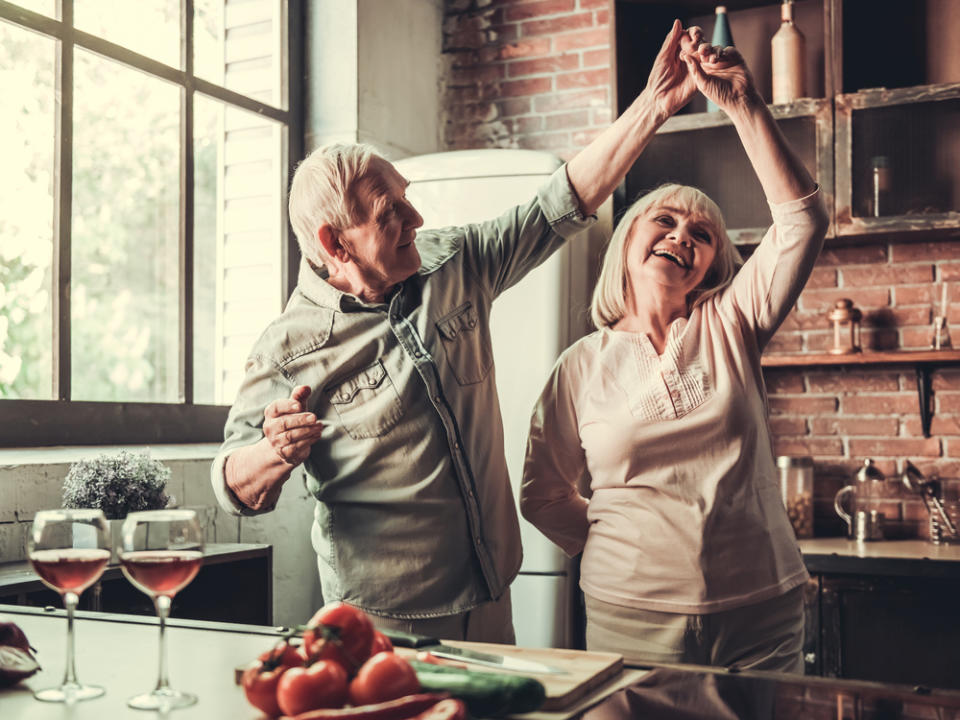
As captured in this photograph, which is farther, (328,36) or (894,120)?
(328,36)

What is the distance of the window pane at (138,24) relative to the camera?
104 inches

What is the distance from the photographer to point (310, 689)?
2.79ft

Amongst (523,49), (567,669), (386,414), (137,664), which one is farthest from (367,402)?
(523,49)

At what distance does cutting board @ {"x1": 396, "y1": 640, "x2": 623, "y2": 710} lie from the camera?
0.95m

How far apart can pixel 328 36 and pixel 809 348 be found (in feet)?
6.07

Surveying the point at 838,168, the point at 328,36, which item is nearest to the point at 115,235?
the point at 328,36

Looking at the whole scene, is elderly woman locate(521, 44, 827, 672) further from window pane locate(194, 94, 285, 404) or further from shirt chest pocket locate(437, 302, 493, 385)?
window pane locate(194, 94, 285, 404)

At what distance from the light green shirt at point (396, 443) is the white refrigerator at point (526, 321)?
1057 mm

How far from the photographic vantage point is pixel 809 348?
10.4 ft

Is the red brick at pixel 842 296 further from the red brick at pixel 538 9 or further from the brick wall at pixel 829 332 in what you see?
the red brick at pixel 538 9

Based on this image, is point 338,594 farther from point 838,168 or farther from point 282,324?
point 838,168

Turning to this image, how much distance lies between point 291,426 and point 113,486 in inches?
33.9

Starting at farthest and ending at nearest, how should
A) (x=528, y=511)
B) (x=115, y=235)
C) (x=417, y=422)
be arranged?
(x=115, y=235)
(x=528, y=511)
(x=417, y=422)

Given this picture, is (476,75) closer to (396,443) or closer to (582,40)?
(582,40)
